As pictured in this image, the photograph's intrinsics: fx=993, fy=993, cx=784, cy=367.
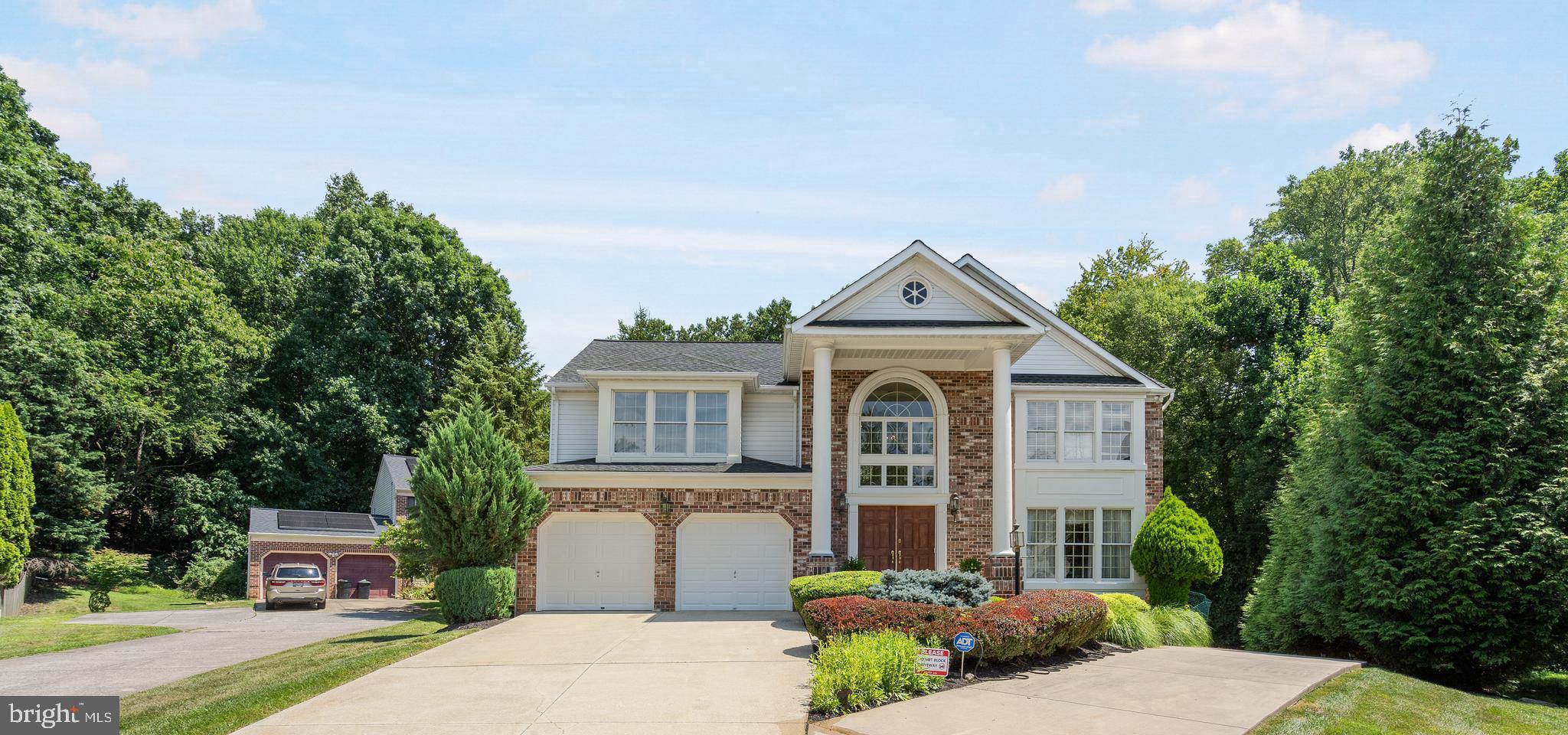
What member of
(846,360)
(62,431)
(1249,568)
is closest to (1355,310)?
(846,360)

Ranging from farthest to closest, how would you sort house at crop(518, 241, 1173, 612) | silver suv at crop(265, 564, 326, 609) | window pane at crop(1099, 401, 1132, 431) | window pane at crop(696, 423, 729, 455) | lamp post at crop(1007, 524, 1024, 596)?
silver suv at crop(265, 564, 326, 609)
window pane at crop(1099, 401, 1132, 431)
window pane at crop(696, 423, 729, 455)
house at crop(518, 241, 1173, 612)
lamp post at crop(1007, 524, 1024, 596)

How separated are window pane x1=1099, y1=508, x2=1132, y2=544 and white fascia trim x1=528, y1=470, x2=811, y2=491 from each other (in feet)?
24.2

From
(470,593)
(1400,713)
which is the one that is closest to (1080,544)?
(1400,713)

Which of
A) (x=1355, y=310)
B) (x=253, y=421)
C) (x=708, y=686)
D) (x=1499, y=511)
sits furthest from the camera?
(x=253, y=421)

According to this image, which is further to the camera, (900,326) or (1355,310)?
(900,326)

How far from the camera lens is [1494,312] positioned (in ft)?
49.1

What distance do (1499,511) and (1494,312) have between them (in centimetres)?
301

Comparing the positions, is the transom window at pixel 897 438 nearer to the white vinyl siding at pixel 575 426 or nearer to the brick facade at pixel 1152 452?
the brick facade at pixel 1152 452

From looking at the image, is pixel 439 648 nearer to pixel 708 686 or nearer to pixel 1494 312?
pixel 708 686

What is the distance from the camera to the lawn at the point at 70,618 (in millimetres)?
19812

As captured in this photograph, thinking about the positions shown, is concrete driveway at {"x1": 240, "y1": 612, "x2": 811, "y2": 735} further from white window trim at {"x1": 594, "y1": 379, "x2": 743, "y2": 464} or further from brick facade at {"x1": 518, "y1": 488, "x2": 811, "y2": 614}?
white window trim at {"x1": 594, "y1": 379, "x2": 743, "y2": 464}

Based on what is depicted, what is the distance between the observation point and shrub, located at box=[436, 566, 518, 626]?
64.2 ft

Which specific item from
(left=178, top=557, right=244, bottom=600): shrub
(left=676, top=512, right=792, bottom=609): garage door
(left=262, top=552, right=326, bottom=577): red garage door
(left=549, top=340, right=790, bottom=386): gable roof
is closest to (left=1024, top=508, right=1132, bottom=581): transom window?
(left=676, top=512, right=792, bottom=609): garage door

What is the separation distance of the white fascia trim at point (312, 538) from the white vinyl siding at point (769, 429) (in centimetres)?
1877
